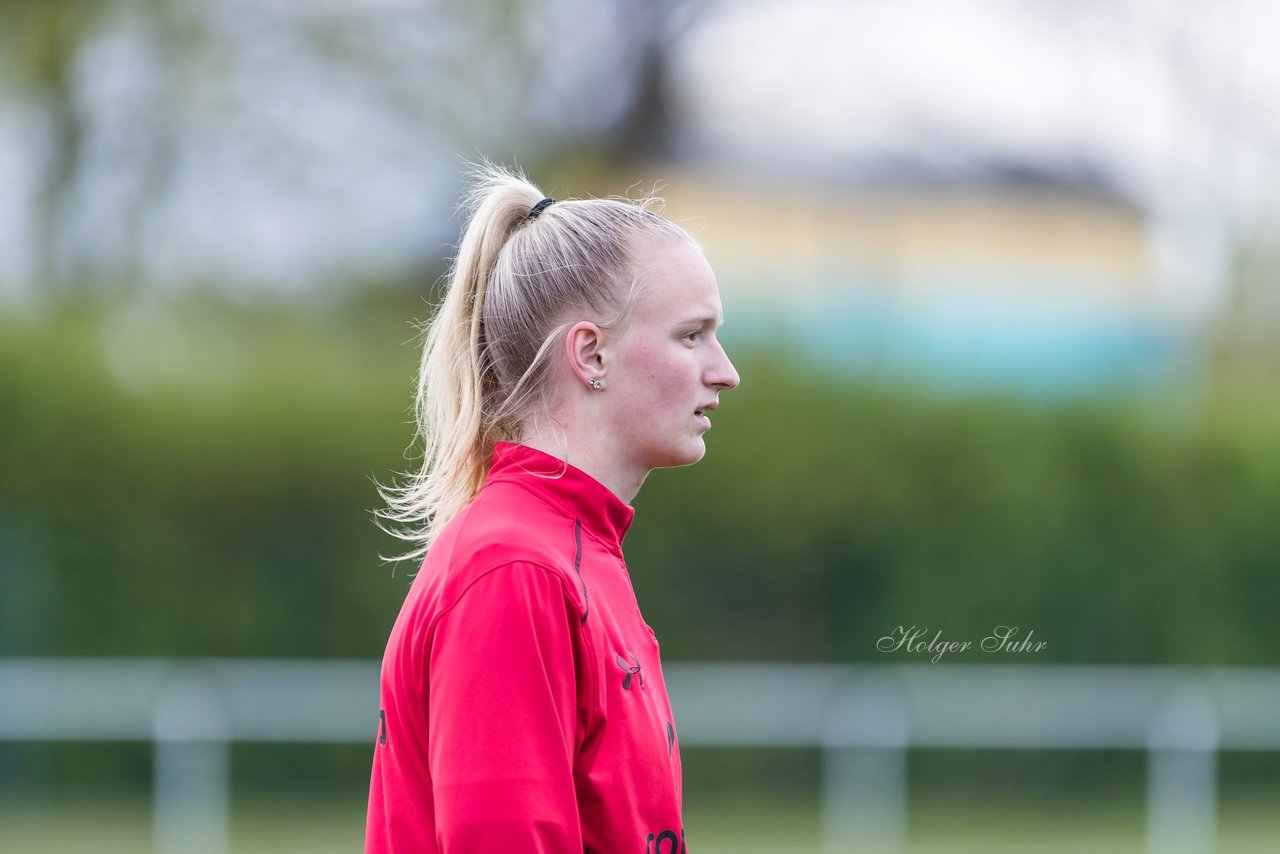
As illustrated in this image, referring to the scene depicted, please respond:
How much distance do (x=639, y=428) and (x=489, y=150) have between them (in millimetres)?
13207

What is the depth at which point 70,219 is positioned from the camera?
13.9 meters

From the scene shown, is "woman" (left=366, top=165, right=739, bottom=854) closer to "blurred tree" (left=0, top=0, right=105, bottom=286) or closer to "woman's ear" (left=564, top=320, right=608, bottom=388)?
"woman's ear" (left=564, top=320, right=608, bottom=388)

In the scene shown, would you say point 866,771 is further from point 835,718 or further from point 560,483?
point 560,483

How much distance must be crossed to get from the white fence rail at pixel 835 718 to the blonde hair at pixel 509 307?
6281mm

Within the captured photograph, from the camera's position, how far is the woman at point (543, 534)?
1.76m

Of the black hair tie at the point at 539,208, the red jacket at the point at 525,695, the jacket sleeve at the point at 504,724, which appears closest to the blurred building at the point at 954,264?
the black hair tie at the point at 539,208

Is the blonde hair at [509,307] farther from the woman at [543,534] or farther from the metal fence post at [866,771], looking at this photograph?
the metal fence post at [866,771]

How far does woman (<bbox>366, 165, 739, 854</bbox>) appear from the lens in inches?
69.4

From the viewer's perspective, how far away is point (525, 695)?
1.76 m

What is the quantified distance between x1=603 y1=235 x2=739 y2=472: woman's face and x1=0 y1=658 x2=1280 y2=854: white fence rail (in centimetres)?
648

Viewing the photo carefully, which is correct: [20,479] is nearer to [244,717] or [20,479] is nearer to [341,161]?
[244,717]

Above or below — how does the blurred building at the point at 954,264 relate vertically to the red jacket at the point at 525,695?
above

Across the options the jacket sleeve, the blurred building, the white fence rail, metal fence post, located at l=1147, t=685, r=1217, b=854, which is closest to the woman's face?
the jacket sleeve

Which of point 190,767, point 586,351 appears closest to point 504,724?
point 586,351
